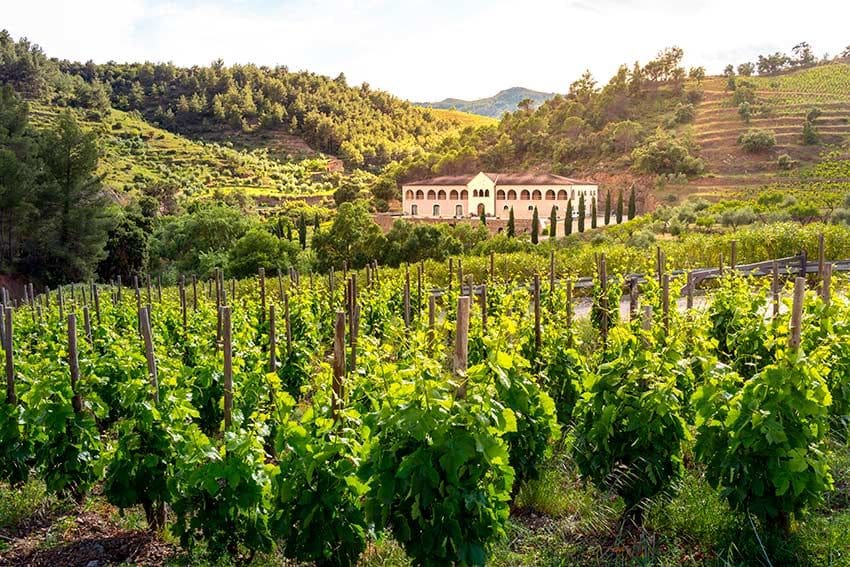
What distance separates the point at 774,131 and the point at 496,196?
90.5 ft

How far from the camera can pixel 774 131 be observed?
6272 cm

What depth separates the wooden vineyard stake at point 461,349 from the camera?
3.83 metres

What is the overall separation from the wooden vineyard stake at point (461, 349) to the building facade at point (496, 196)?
5193 centimetres

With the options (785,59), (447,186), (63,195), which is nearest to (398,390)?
(63,195)

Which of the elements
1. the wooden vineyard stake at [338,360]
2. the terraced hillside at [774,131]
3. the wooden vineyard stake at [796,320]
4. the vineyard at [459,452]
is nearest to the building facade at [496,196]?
the terraced hillside at [774,131]

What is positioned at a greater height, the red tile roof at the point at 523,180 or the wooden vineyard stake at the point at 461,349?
the red tile roof at the point at 523,180

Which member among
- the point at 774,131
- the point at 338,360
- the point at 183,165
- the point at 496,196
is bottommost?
the point at 338,360

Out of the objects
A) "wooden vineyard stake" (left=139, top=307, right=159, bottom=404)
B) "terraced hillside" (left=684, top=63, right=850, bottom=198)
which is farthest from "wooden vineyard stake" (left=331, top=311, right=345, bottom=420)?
"terraced hillside" (left=684, top=63, right=850, bottom=198)

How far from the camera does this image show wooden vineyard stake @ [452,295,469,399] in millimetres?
3829

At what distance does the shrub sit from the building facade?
13.8 m

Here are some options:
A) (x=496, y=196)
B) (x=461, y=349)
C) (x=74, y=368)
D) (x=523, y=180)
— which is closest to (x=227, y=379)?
(x=74, y=368)

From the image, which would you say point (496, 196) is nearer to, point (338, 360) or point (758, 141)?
point (758, 141)

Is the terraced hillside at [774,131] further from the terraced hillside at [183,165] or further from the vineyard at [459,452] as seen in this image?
the vineyard at [459,452]

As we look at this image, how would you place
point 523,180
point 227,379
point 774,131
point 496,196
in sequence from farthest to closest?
point 774,131
point 496,196
point 523,180
point 227,379
